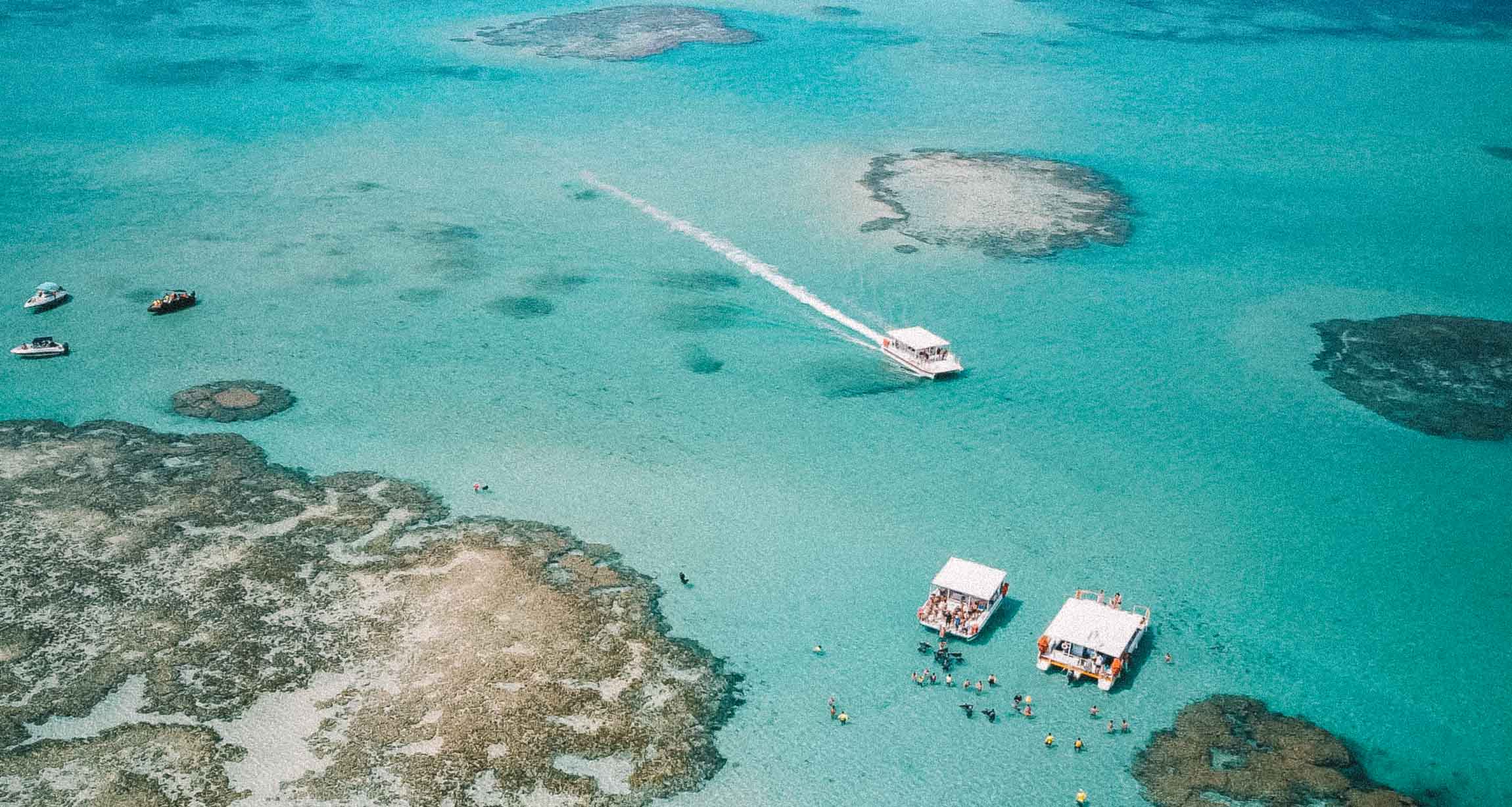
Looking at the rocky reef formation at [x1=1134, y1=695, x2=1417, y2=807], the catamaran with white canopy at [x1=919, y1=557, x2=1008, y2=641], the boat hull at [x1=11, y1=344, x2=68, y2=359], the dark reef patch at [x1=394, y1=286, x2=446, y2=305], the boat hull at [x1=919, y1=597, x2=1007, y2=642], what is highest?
the dark reef patch at [x1=394, y1=286, x2=446, y2=305]

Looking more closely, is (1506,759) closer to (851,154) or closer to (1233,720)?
(1233,720)

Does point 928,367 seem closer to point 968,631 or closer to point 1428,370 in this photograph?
point 968,631

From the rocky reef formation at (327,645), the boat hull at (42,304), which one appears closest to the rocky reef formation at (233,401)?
the rocky reef formation at (327,645)

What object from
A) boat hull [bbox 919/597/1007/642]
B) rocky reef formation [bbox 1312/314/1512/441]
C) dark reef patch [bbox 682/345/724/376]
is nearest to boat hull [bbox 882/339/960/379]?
dark reef patch [bbox 682/345/724/376]

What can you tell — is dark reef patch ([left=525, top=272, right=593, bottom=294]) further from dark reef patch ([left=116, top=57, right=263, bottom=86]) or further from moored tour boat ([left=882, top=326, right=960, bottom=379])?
dark reef patch ([left=116, top=57, right=263, bottom=86])

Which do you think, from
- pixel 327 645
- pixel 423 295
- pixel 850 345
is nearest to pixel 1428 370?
pixel 850 345
